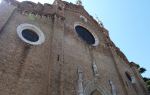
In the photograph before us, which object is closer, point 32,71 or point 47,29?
point 32,71

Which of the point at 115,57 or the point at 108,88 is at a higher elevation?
the point at 115,57

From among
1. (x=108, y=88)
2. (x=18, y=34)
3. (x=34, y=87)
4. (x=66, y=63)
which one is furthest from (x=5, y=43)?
(x=108, y=88)

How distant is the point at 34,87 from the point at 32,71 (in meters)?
0.89

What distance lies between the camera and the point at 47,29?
13.9m

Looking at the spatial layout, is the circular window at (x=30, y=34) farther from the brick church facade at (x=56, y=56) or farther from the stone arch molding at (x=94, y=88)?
the stone arch molding at (x=94, y=88)

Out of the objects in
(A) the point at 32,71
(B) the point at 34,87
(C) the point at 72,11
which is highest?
(C) the point at 72,11

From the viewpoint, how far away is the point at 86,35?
1706cm

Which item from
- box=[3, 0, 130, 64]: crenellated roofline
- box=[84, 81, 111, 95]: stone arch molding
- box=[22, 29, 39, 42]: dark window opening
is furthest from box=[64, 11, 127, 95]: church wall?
box=[22, 29, 39, 42]: dark window opening

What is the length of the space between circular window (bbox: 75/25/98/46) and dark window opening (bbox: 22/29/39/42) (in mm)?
4311

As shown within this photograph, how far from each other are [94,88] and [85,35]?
5294 mm

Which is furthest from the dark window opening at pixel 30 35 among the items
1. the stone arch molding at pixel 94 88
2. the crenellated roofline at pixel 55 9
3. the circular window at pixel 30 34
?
the stone arch molding at pixel 94 88

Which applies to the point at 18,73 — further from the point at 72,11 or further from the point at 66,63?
the point at 72,11

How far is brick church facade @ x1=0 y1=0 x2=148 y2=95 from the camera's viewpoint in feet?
34.6

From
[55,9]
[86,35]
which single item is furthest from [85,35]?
[55,9]
